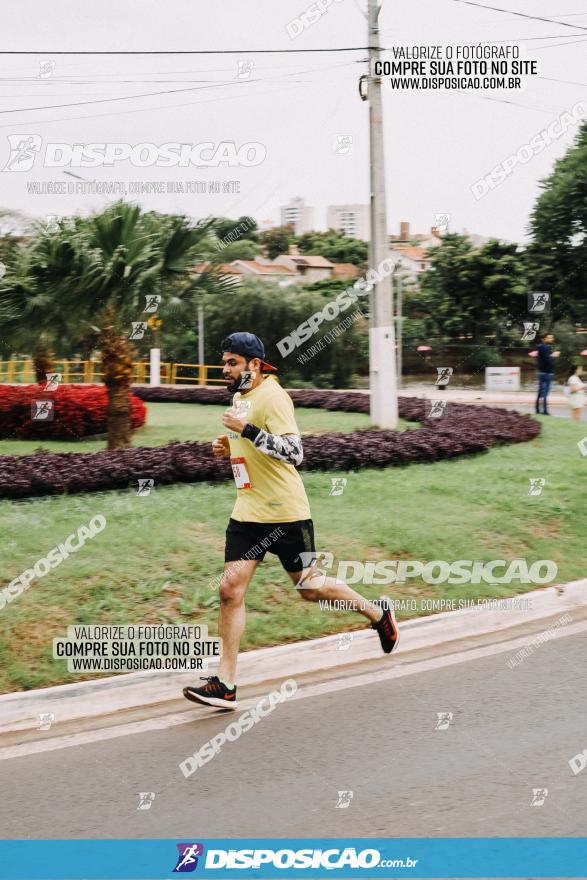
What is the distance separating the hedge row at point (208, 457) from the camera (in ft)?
33.6

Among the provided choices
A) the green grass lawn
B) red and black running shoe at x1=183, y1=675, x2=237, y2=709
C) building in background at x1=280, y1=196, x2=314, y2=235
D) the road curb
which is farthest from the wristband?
building in background at x1=280, y1=196, x2=314, y2=235

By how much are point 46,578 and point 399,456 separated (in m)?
5.90

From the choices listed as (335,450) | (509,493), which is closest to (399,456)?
(335,450)

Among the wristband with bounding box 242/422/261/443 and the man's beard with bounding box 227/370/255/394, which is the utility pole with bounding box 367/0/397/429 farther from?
the wristband with bounding box 242/422/261/443

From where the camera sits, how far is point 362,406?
68.8 ft

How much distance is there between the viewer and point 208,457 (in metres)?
11.4

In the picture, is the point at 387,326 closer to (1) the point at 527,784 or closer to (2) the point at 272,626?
(2) the point at 272,626

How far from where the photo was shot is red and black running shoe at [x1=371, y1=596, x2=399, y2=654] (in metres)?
6.32

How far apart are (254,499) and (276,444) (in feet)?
1.34

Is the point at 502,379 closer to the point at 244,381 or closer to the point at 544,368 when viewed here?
the point at 544,368

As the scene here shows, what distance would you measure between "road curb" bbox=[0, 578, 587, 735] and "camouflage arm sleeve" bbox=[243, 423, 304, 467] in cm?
152

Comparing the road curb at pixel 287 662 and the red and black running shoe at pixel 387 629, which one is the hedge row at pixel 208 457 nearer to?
the road curb at pixel 287 662

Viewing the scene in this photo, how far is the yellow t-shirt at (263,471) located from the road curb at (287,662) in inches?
44.5

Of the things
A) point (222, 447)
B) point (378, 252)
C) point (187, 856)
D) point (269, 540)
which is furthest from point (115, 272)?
point (187, 856)
